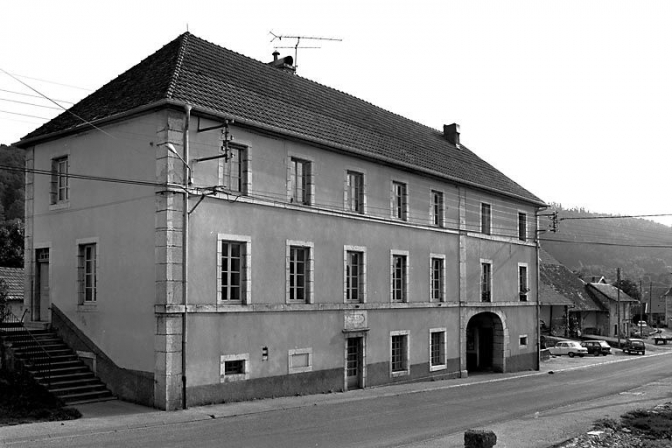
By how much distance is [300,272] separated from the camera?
74.8ft

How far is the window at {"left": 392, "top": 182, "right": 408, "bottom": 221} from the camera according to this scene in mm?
27347

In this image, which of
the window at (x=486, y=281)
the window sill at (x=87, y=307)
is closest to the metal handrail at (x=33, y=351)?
the window sill at (x=87, y=307)

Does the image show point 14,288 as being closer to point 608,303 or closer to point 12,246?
point 12,246

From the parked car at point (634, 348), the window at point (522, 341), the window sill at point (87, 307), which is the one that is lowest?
the parked car at point (634, 348)

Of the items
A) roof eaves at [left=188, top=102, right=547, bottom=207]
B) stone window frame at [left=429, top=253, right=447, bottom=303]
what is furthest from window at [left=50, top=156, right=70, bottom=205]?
stone window frame at [left=429, top=253, right=447, bottom=303]

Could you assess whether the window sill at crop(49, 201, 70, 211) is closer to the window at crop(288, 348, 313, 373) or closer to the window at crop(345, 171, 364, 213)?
the window at crop(288, 348, 313, 373)

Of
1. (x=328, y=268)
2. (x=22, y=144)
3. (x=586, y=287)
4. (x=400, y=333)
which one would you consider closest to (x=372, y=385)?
(x=400, y=333)

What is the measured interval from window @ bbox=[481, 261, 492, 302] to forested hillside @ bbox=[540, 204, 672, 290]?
3976 inches

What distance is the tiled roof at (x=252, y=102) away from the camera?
794 inches

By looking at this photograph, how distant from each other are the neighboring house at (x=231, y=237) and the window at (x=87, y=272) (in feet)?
0.20

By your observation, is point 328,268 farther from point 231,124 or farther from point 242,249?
point 231,124

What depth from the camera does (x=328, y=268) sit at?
2356 centimetres

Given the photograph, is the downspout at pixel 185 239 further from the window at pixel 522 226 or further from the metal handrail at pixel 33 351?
the window at pixel 522 226

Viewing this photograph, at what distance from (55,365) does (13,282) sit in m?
12.7
